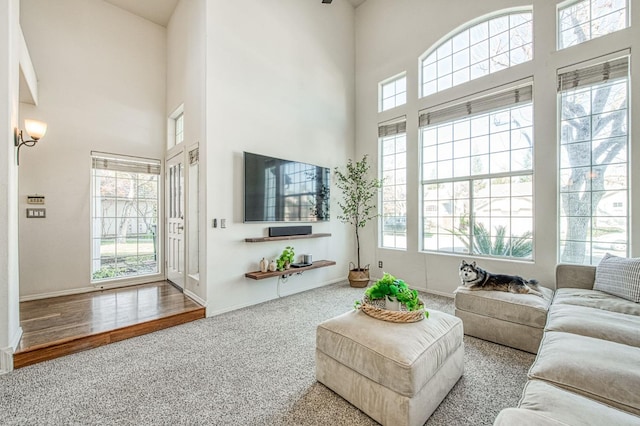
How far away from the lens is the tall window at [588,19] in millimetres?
3039

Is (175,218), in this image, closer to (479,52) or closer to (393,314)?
(393,314)

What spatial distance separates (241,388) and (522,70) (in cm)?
472

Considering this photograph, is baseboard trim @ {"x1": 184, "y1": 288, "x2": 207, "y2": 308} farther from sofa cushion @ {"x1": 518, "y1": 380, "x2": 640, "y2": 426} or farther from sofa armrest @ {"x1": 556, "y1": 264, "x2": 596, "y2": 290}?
sofa armrest @ {"x1": 556, "y1": 264, "x2": 596, "y2": 290}

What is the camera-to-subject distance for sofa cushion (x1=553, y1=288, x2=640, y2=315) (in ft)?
7.16

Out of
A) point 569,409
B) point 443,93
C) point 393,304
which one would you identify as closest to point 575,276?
point 393,304

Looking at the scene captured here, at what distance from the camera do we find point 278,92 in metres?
4.22

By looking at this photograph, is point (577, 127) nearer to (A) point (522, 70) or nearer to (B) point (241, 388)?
(A) point (522, 70)

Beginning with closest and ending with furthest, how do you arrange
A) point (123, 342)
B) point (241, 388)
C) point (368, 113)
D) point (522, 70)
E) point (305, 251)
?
point (241, 388) → point (123, 342) → point (522, 70) → point (305, 251) → point (368, 113)

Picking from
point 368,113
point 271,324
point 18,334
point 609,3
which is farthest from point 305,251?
point 609,3

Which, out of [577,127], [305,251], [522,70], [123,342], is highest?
[522,70]

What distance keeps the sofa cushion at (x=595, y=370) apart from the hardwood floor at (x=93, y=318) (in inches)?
130

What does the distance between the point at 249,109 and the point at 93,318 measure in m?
3.15

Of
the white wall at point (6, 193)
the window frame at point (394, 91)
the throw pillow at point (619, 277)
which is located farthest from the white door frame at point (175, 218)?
the throw pillow at point (619, 277)

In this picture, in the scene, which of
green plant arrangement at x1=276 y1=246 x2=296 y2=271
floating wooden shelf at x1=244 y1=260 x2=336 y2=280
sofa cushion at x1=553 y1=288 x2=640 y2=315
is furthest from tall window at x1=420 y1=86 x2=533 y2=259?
green plant arrangement at x1=276 y1=246 x2=296 y2=271
